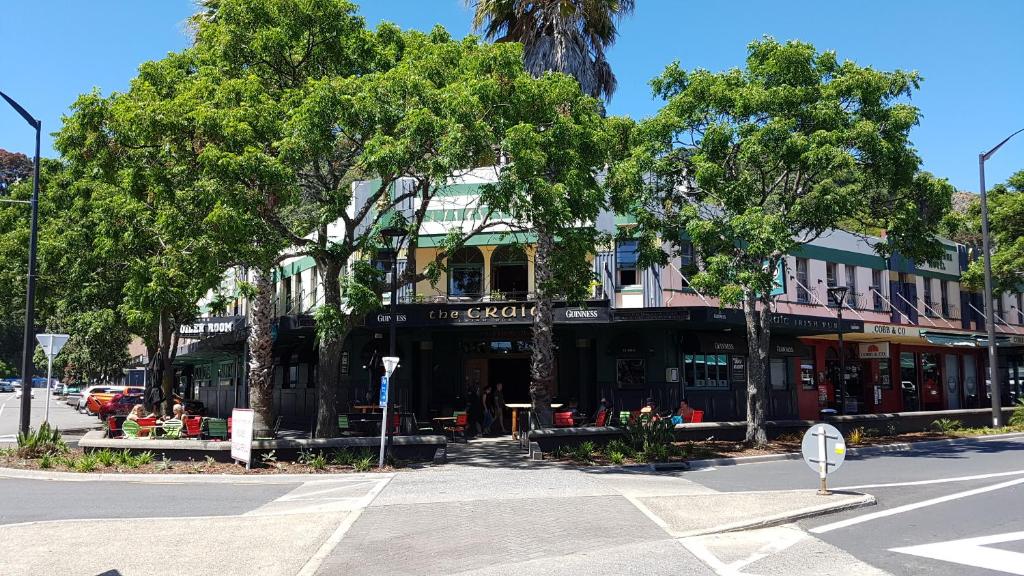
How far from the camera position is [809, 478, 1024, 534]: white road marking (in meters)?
10.1

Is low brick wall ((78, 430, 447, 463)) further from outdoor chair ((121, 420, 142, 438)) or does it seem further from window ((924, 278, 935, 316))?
window ((924, 278, 935, 316))

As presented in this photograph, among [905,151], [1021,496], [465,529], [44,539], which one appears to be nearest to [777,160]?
[905,151]

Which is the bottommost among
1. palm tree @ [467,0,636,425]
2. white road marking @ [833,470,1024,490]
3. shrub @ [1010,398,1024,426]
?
white road marking @ [833,470,1024,490]

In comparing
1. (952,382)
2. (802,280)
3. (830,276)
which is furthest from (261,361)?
(952,382)

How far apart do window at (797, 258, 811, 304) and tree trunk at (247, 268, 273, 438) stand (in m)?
18.8

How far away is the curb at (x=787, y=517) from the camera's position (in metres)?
9.82

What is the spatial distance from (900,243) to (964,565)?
14.4 m

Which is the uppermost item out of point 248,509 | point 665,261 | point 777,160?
point 777,160

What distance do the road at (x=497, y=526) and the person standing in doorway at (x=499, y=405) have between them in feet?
29.8

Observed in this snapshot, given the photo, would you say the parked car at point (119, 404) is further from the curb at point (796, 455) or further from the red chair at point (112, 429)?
the curb at point (796, 455)

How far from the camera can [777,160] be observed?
19.4 metres

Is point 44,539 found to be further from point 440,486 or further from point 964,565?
point 964,565

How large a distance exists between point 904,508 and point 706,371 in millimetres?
14569

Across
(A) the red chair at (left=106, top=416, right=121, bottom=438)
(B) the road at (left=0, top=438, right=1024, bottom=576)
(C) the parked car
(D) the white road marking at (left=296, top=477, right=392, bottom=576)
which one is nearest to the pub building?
(A) the red chair at (left=106, top=416, right=121, bottom=438)
